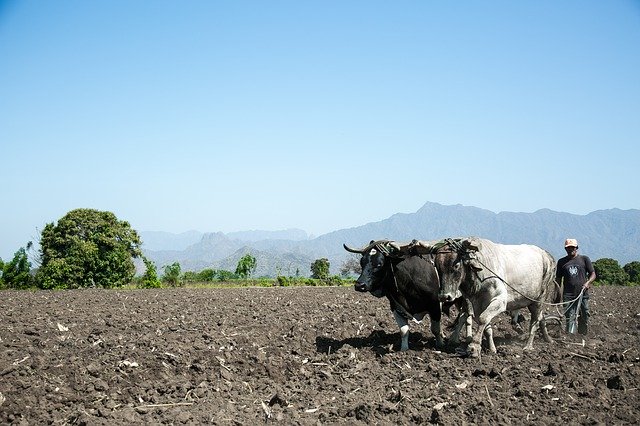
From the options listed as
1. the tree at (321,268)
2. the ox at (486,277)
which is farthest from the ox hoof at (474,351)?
the tree at (321,268)

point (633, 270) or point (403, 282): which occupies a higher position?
point (403, 282)

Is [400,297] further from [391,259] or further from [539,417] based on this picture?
[539,417]

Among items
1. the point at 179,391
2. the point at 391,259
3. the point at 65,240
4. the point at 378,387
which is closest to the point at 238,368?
the point at 179,391

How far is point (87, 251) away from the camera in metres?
38.5

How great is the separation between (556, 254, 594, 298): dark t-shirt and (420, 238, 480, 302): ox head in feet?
9.85

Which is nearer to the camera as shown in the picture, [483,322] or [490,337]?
[483,322]

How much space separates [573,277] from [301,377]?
5.94 metres

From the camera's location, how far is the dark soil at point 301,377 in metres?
6.93

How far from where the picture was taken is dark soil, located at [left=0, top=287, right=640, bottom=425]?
22.7 feet

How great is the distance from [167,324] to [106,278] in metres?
27.2

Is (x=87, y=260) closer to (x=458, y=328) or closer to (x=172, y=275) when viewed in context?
(x=172, y=275)

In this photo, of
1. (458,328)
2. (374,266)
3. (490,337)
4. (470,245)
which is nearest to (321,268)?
(374,266)

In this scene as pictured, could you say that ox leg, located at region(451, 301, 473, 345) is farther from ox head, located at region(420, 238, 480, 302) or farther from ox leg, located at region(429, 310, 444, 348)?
ox head, located at region(420, 238, 480, 302)

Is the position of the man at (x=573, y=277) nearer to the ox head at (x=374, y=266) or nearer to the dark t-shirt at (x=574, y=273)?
the dark t-shirt at (x=574, y=273)
